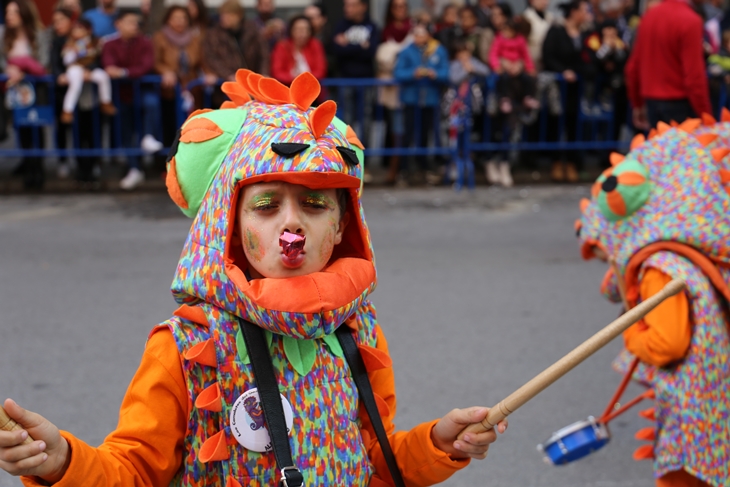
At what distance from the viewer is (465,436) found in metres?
2.13

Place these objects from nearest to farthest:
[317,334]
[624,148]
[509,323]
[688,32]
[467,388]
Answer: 1. [317,334]
2. [467,388]
3. [509,323]
4. [688,32]
5. [624,148]

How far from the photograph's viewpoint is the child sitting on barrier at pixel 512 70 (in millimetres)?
10352

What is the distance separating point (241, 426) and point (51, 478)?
1.32ft

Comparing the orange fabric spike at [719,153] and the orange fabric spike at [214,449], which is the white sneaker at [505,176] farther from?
the orange fabric spike at [214,449]

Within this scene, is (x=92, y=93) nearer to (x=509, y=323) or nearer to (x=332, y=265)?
(x=509, y=323)

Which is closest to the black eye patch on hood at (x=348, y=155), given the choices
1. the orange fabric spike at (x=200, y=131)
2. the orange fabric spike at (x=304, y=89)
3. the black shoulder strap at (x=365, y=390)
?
the orange fabric spike at (x=304, y=89)

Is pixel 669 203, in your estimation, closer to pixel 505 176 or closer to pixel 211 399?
pixel 211 399

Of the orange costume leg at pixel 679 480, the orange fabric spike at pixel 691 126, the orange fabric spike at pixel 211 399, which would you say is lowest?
the orange costume leg at pixel 679 480

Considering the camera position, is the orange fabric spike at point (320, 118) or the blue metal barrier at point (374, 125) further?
the blue metal barrier at point (374, 125)

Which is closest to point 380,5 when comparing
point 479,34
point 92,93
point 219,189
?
point 479,34

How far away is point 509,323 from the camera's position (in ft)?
19.9

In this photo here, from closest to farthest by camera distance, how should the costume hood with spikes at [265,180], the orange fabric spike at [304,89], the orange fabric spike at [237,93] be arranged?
1. the costume hood with spikes at [265,180]
2. the orange fabric spike at [304,89]
3. the orange fabric spike at [237,93]

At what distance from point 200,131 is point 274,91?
7.8 inches

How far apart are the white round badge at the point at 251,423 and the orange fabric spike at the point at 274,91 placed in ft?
2.18
